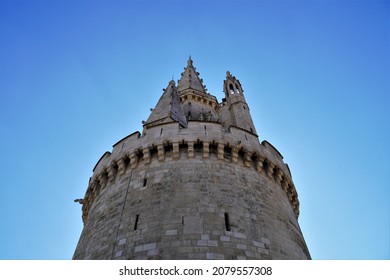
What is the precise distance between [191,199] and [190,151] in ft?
7.10

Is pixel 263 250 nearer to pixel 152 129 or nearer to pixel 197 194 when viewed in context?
pixel 197 194

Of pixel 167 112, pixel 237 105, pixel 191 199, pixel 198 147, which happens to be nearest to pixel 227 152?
pixel 198 147

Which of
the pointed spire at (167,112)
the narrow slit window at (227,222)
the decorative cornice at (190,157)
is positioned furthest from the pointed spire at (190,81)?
the narrow slit window at (227,222)

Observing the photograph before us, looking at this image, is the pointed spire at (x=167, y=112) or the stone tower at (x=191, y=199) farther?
the pointed spire at (x=167, y=112)

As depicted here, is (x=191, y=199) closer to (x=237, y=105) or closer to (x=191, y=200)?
(x=191, y=200)

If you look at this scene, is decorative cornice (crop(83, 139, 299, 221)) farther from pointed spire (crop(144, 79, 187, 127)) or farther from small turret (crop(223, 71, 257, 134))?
small turret (crop(223, 71, 257, 134))

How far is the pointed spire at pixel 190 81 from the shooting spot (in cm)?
2716

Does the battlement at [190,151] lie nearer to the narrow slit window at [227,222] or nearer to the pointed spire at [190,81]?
the narrow slit window at [227,222]

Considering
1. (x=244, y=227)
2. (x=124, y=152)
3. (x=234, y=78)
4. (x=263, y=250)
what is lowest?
(x=263, y=250)

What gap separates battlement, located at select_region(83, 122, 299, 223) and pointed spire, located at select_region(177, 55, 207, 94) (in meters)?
14.7

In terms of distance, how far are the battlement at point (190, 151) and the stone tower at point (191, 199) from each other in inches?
1.5
